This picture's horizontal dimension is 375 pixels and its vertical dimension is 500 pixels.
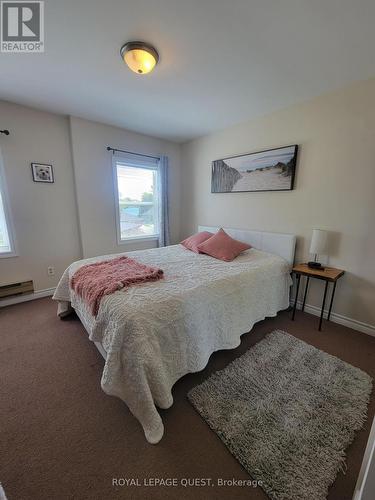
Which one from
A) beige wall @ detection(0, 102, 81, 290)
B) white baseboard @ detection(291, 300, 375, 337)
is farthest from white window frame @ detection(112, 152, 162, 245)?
white baseboard @ detection(291, 300, 375, 337)

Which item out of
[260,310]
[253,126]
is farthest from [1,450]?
[253,126]

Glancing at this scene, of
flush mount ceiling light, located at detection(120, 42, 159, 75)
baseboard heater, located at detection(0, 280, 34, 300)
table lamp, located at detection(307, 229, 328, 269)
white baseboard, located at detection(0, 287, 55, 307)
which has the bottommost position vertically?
white baseboard, located at detection(0, 287, 55, 307)

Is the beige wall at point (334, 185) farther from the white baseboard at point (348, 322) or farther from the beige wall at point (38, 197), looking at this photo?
the beige wall at point (38, 197)

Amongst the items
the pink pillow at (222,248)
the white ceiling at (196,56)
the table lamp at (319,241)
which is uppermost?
the white ceiling at (196,56)

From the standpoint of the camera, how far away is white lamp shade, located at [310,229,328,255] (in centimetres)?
214

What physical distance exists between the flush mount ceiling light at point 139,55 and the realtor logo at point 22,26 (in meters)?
0.52

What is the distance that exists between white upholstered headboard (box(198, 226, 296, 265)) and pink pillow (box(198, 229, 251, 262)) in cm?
28

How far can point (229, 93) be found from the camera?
7.04 feet

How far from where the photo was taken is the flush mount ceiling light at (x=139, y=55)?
1.49 m

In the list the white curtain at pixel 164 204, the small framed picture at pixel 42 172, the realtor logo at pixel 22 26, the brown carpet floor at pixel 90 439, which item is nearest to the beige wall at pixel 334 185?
the brown carpet floor at pixel 90 439

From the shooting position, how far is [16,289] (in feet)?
8.65

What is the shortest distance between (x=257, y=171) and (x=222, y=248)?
1.22 m

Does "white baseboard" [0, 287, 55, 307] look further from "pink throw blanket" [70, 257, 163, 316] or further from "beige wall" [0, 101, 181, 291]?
"pink throw blanket" [70, 257, 163, 316]

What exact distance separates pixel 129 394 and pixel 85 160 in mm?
3032
